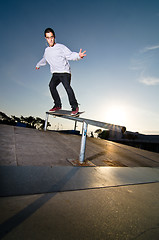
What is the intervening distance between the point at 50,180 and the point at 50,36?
13.2 ft

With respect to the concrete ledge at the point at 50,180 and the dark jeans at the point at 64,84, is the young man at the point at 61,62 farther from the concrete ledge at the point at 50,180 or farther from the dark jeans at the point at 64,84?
the concrete ledge at the point at 50,180

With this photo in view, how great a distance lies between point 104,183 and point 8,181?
1.32 metres

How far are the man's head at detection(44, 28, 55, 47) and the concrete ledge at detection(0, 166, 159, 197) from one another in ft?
12.4

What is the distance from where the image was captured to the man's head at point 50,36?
147 inches

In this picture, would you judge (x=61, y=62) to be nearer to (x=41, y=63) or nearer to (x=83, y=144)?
(x=41, y=63)

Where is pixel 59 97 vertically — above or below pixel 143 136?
above

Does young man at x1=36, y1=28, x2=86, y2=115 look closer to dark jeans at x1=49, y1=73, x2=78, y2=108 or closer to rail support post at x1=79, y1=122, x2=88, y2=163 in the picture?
dark jeans at x1=49, y1=73, x2=78, y2=108

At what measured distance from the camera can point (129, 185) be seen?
202cm

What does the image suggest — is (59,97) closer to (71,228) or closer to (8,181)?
(8,181)

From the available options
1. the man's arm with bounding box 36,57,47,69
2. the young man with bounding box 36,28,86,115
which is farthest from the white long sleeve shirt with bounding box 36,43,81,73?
the man's arm with bounding box 36,57,47,69

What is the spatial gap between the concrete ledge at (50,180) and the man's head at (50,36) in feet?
12.4

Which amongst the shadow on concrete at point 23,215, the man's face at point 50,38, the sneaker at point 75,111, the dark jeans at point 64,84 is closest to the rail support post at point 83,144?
the shadow on concrete at point 23,215

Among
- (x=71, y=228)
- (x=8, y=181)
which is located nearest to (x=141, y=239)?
(x=71, y=228)

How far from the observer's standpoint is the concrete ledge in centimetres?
144
